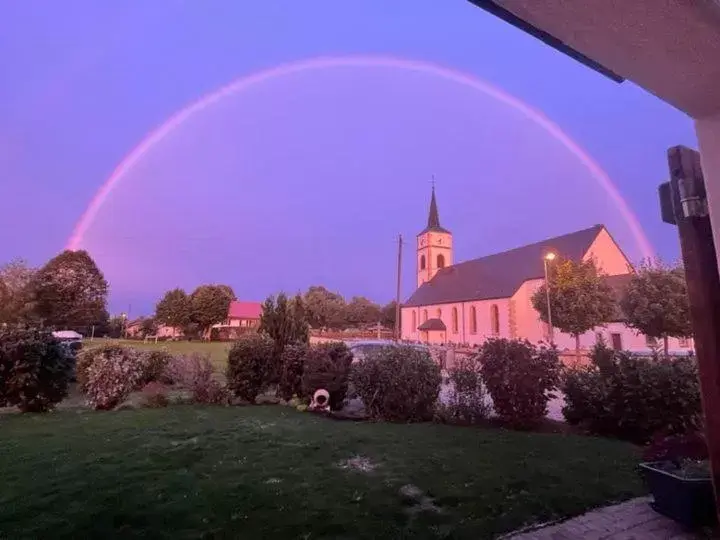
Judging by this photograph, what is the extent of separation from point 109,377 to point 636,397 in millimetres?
10443

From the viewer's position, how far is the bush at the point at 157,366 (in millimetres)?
10859

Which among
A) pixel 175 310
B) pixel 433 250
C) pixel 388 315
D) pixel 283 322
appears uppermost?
pixel 433 250

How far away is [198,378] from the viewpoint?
10.2m

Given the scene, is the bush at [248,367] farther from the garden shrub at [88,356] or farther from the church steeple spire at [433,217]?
the church steeple spire at [433,217]

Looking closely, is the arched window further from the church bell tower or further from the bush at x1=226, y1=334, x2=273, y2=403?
the bush at x1=226, y1=334, x2=273, y2=403

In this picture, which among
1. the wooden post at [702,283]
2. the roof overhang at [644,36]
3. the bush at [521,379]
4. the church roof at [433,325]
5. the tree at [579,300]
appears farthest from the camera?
the church roof at [433,325]

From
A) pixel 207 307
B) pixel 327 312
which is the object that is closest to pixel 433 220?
pixel 327 312

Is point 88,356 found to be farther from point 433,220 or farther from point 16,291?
point 433,220

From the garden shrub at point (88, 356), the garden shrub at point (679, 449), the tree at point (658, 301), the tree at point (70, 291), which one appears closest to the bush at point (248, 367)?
the garden shrub at point (88, 356)

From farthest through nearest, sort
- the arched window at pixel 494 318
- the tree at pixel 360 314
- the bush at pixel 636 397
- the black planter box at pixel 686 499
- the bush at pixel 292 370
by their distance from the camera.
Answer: the tree at pixel 360 314 → the arched window at pixel 494 318 → the bush at pixel 292 370 → the bush at pixel 636 397 → the black planter box at pixel 686 499

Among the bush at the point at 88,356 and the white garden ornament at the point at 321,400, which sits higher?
the bush at the point at 88,356

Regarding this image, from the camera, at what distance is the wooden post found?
154 cm

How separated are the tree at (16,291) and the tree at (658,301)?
3721 cm

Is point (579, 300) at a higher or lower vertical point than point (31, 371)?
higher
